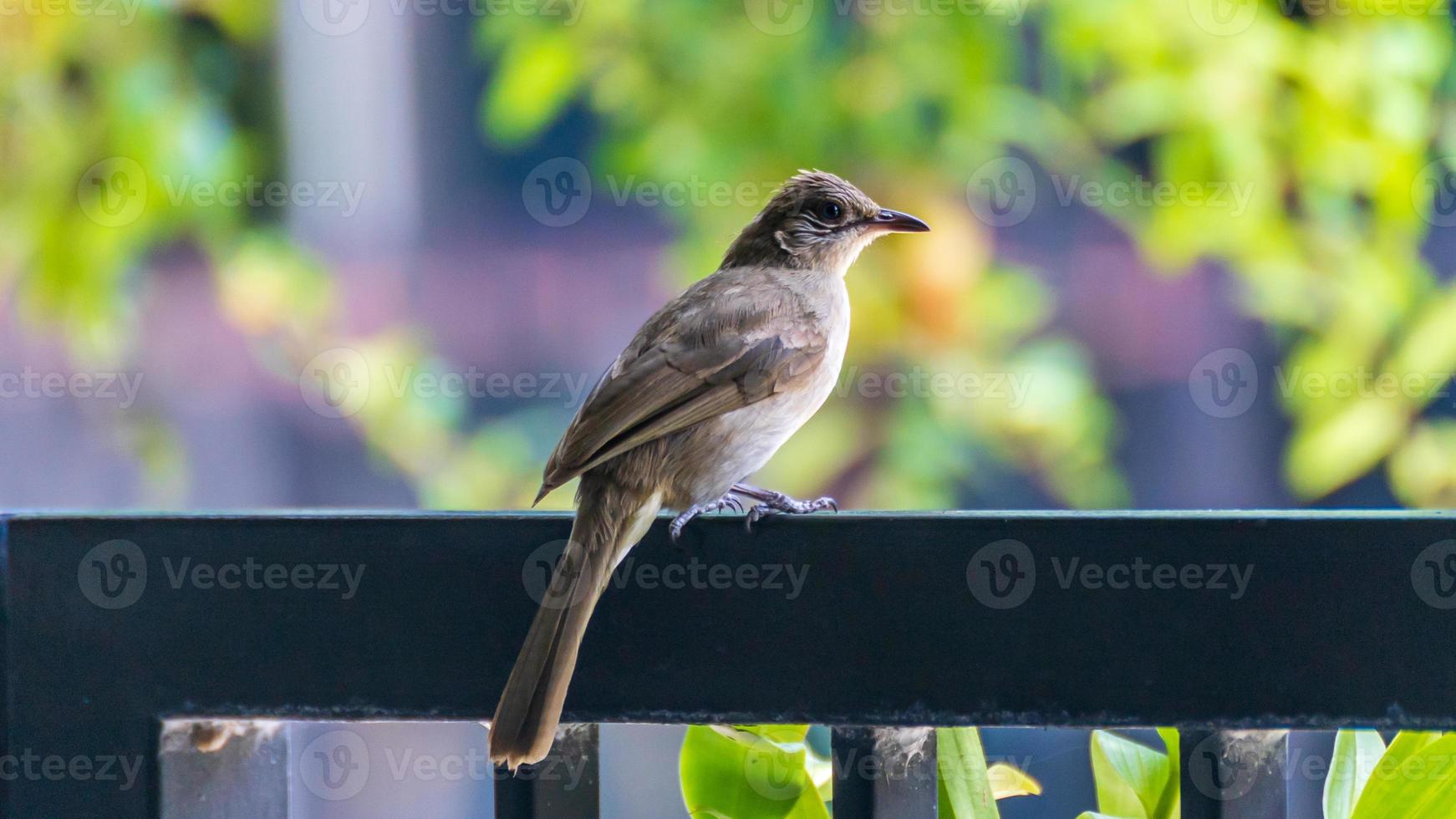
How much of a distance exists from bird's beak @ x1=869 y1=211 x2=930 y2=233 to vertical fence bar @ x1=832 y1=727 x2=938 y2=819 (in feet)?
6.72

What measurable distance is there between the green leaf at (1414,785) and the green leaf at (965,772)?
1.52 ft

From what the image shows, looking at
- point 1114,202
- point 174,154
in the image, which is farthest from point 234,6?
point 1114,202

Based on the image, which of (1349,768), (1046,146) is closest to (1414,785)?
(1349,768)

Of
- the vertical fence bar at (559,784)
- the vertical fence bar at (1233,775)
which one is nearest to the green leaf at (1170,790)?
the vertical fence bar at (1233,775)

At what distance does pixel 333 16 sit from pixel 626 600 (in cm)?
564

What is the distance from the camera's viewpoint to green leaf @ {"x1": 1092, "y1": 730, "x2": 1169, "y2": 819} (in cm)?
191

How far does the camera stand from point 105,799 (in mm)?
1902

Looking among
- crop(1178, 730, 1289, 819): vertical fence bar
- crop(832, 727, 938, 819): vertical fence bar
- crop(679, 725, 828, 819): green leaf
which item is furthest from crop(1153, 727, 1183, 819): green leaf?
crop(679, 725, 828, 819): green leaf

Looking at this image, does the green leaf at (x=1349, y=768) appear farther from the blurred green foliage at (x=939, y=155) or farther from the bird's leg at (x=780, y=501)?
the blurred green foliage at (x=939, y=155)

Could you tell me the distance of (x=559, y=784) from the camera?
186 cm

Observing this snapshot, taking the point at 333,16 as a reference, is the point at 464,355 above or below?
below

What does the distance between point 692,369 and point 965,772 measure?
127 centimetres

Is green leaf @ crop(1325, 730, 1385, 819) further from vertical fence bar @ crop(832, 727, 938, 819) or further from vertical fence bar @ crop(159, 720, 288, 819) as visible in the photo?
vertical fence bar @ crop(159, 720, 288, 819)

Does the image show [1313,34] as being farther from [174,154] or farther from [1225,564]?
[174,154]
